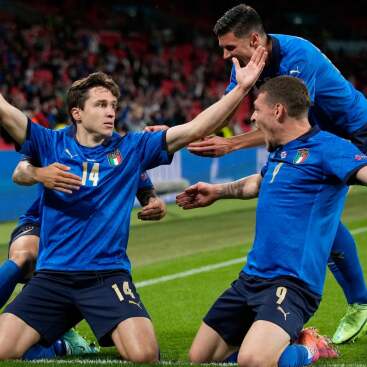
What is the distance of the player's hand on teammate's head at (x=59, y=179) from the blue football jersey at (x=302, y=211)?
3.56ft

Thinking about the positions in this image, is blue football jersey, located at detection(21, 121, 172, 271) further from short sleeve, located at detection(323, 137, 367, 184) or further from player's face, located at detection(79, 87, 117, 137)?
short sleeve, located at detection(323, 137, 367, 184)

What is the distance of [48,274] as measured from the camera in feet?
18.4

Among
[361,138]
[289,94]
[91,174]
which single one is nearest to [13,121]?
[91,174]

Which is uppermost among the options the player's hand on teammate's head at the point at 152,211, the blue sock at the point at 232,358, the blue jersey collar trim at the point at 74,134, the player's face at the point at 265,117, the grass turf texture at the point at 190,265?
the player's face at the point at 265,117

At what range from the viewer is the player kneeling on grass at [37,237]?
214 inches

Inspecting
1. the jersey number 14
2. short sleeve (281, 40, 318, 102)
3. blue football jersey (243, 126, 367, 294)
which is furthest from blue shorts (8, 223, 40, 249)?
short sleeve (281, 40, 318, 102)

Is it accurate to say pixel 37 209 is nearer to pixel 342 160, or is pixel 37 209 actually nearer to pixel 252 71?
pixel 252 71

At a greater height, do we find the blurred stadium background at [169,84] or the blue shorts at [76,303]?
the blue shorts at [76,303]

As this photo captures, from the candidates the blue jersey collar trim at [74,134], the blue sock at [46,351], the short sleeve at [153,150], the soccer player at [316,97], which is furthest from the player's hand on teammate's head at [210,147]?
the blue sock at [46,351]

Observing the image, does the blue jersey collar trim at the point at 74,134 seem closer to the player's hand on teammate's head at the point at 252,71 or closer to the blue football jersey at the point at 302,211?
the player's hand on teammate's head at the point at 252,71

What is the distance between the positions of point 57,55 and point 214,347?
1983 centimetres

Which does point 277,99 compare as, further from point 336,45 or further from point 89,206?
point 336,45

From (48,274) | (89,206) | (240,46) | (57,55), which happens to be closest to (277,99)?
(240,46)

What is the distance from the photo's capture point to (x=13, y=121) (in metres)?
5.56
